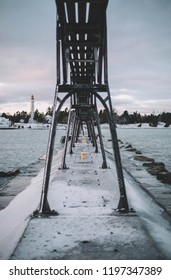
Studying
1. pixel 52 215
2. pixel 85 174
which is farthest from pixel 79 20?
pixel 85 174

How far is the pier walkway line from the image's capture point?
331cm

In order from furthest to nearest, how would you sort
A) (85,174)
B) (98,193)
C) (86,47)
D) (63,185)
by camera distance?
(85,174)
(63,185)
(98,193)
(86,47)

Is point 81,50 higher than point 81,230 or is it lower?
higher

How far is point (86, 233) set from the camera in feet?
12.7

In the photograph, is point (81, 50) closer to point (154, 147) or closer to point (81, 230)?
Answer: point (81, 230)

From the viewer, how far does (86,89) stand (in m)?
4.87

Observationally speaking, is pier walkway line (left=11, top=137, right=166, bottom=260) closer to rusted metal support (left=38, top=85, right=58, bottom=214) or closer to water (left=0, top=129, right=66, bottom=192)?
rusted metal support (left=38, top=85, right=58, bottom=214)

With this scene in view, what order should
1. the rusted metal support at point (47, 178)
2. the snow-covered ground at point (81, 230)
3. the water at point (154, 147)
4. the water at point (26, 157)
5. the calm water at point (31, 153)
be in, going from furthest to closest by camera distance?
the water at point (154, 147)
the calm water at point (31, 153)
the water at point (26, 157)
the rusted metal support at point (47, 178)
the snow-covered ground at point (81, 230)

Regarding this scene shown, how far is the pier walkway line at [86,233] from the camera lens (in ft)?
10.8

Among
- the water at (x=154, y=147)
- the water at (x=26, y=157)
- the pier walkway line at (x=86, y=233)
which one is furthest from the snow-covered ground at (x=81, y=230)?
the water at (x=154, y=147)

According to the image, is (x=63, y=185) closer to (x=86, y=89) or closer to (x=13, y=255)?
(x=86, y=89)

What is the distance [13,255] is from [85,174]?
515 centimetres

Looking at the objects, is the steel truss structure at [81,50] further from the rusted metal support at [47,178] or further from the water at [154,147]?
the water at [154,147]

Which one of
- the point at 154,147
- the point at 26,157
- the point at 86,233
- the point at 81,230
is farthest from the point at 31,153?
the point at 86,233
